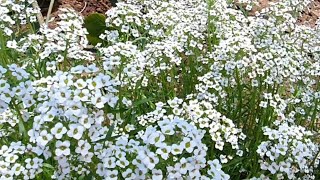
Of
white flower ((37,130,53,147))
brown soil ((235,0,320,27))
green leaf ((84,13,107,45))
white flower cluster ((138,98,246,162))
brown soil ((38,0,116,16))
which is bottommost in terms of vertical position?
brown soil ((235,0,320,27))

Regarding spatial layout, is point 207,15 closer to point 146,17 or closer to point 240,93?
point 146,17

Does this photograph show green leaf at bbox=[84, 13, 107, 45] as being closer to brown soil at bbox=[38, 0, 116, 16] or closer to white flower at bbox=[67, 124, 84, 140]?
brown soil at bbox=[38, 0, 116, 16]

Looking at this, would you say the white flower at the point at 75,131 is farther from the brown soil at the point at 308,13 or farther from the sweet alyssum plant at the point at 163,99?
the brown soil at the point at 308,13

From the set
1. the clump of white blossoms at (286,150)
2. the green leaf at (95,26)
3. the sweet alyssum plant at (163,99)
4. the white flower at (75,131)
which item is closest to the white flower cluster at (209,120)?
the sweet alyssum plant at (163,99)

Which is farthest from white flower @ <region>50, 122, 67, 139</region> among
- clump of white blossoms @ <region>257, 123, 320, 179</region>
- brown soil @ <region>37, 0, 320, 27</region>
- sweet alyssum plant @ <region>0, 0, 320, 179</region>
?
brown soil @ <region>37, 0, 320, 27</region>


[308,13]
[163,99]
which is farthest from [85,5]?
[163,99]

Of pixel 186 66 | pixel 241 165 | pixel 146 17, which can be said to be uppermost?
pixel 146 17

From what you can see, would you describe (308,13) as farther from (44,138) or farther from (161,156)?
(44,138)

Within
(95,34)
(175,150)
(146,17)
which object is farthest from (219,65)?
(95,34)

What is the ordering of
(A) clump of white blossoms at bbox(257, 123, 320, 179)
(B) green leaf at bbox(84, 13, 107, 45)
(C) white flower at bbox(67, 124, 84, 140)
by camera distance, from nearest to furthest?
(C) white flower at bbox(67, 124, 84, 140), (A) clump of white blossoms at bbox(257, 123, 320, 179), (B) green leaf at bbox(84, 13, 107, 45)
